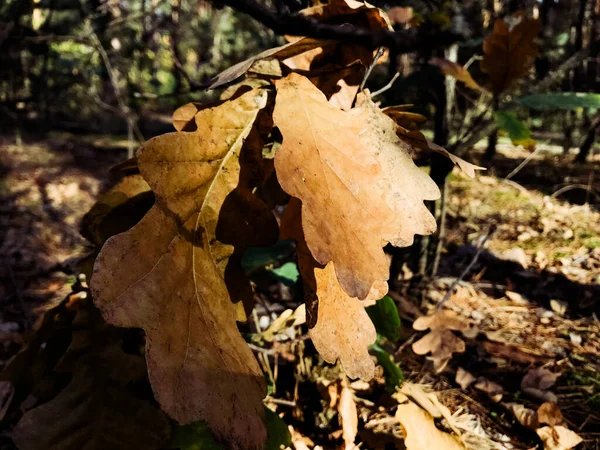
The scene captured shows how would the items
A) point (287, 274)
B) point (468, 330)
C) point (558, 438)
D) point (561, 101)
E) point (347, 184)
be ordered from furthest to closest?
point (468, 330) → point (561, 101) → point (287, 274) → point (558, 438) → point (347, 184)

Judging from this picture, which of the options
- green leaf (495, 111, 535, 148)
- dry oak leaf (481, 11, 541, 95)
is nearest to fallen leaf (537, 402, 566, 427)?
green leaf (495, 111, 535, 148)

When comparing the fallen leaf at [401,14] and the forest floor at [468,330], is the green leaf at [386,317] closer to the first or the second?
the forest floor at [468,330]

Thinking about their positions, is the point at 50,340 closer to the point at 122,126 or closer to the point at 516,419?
the point at 516,419

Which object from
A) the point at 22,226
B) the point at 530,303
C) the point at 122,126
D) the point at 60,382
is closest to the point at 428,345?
the point at 530,303

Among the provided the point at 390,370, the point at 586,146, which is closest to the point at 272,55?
the point at 390,370

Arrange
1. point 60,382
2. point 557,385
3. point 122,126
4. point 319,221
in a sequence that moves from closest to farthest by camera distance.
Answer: point 319,221 < point 60,382 < point 557,385 < point 122,126

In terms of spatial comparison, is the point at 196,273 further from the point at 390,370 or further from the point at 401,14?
the point at 401,14
